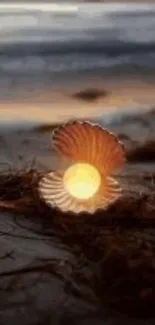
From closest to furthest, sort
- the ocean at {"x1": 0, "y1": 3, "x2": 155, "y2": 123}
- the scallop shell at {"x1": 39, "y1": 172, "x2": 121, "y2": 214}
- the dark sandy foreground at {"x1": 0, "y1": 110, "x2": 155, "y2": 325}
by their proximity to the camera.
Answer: the dark sandy foreground at {"x1": 0, "y1": 110, "x2": 155, "y2": 325} → the scallop shell at {"x1": 39, "y1": 172, "x2": 121, "y2": 214} → the ocean at {"x1": 0, "y1": 3, "x2": 155, "y2": 123}

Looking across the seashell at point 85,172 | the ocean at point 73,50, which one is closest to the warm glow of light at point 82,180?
the seashell at point 85,172

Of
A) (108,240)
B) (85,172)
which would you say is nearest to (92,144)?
(85,172)

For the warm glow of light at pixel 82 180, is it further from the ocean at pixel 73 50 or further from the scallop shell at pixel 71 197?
the ocean at pixel 73 50

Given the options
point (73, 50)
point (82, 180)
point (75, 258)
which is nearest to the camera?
point (75, 258)

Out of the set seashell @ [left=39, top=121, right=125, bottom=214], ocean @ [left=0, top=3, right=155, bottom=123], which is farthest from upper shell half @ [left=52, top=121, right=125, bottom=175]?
ocean @ [left=0, top=3, right=155, bottom=123]

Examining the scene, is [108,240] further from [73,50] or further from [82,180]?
[73,50]

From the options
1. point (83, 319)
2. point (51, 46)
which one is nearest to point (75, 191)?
point (83, 319)

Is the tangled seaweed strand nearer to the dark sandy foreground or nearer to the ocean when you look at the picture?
the dark sandy foreground
